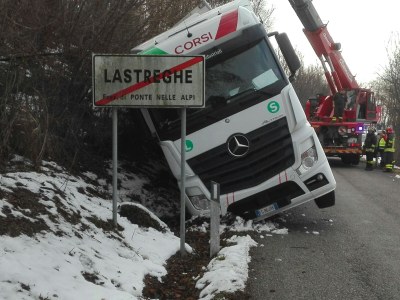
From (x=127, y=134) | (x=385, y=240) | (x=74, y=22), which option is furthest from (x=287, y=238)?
(x=127, y=134)

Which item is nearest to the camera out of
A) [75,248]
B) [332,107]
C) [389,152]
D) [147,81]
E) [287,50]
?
[75,248]

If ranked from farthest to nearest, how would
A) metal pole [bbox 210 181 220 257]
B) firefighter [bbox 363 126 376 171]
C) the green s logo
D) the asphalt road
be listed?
firefighter [bbox 363 126 376 171] → the green s logo → metal pole [bbox 210 181 220 257] → the asphalt road

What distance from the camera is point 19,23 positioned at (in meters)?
5.95

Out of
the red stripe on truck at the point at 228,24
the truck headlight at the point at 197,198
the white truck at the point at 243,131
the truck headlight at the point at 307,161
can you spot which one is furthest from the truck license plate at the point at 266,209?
the red stripe on truck at the point at 228,24

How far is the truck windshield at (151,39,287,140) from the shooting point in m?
7.41

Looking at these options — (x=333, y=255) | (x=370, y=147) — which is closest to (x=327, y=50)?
(x=370, y=147)

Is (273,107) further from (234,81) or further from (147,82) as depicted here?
(147,82)

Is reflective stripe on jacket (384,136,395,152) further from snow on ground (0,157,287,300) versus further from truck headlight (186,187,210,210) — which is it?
truck headlight (186,187,210,210)

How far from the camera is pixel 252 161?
743cm

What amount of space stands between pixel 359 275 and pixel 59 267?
3168mm

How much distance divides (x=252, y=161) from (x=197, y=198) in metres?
1.01

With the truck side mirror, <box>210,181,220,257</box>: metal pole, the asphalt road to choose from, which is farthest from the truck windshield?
the asphalt road

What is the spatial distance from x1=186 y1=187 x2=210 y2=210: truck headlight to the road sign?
193 cm

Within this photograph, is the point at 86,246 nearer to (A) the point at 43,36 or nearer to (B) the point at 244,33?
(A) the point at 43,36
